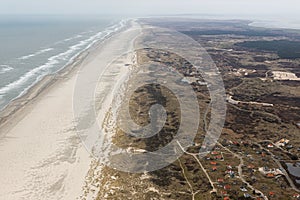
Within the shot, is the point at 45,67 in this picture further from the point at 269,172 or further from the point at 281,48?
the point at 281,48

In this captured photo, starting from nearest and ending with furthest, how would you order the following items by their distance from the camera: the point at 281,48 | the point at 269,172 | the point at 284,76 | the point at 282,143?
the point at 269,172, the point at 282,143, the point at 284,76, the point at 281,48

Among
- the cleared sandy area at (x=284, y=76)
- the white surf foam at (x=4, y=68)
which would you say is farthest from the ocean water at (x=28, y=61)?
the cleared sandy area at (x=284, y=76)

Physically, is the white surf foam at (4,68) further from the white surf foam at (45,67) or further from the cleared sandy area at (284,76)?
the cleared sandy area at (284,76)

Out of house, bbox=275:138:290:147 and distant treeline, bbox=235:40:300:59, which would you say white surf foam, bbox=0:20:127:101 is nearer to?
house, bbox=275:138:290:147

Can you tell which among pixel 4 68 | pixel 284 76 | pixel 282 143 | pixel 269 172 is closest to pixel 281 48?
pixel 284 76

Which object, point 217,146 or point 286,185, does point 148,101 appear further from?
point 286,185

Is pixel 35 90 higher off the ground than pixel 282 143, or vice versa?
pixel 35 90

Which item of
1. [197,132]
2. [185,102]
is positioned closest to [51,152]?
[197,132]

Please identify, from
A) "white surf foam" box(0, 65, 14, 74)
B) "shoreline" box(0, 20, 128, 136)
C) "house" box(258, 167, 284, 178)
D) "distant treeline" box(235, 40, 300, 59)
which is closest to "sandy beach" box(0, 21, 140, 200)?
"shoreline" box(0, 20, 128, 136)
